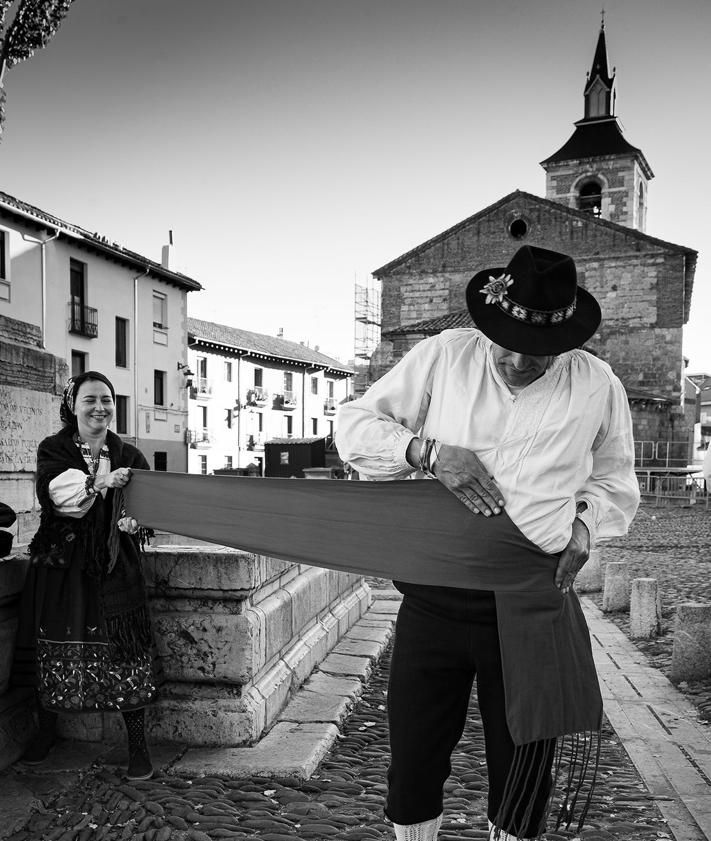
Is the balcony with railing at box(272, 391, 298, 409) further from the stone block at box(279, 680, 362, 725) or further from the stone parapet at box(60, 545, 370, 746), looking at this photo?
the stone parapet at box(60, 545, 370, 746)

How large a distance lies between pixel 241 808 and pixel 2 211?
2275 centimetres

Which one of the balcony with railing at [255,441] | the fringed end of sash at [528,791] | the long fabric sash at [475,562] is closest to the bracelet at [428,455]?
the long fabric sash at [475,562]

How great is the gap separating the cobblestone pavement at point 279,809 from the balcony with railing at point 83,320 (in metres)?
25.3

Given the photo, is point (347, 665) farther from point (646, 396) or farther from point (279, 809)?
point (646, 396)

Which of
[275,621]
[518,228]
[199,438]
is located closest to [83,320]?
[199,438]

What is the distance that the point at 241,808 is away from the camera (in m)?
3.09

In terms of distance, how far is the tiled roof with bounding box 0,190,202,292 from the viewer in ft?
73.2

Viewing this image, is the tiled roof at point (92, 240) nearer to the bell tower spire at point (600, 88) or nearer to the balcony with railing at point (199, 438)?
the balcony with railing at point (199, 438)

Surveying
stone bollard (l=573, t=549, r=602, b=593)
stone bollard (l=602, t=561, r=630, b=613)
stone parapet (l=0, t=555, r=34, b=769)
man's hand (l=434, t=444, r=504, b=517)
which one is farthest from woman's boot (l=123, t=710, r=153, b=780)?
stone bollard (l=573, t=549, r=602, b=593)

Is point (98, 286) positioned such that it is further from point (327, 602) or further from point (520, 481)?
point (520, 481)

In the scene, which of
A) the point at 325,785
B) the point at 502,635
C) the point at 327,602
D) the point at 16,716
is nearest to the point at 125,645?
the point at 16,716

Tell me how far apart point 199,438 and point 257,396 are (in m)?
4.92

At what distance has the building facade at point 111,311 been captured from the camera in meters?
24.3

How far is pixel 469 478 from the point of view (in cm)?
204
